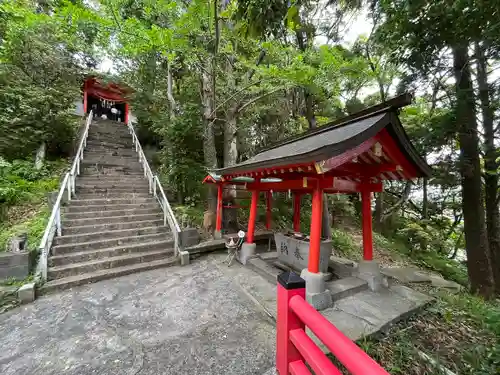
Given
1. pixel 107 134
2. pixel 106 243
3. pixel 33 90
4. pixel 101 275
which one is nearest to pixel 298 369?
pixel 101 275

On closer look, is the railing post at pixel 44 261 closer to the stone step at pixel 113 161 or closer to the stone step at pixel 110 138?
the stone step at pixel 113 161

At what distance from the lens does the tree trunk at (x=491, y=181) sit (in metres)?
5.33

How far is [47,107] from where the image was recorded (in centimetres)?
797

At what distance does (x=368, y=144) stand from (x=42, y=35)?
43.5 feet

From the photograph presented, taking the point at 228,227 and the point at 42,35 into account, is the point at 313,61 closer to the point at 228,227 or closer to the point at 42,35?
the point at 228,227

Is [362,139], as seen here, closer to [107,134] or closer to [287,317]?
[287,317]

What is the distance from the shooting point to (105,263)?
4.94 meters

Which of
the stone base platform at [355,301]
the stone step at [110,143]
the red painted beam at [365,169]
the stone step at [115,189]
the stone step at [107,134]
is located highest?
the stone step at [107,134]

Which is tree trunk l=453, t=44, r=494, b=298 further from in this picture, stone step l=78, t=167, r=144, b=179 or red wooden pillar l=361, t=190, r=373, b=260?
stone step l=78, t=167, r=144, b=179

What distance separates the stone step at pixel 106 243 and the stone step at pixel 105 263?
1.42 feet

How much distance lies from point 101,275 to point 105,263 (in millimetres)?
356

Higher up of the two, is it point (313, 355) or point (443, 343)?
point (313, 355)

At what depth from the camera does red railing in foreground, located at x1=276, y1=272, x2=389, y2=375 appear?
141 centimetres

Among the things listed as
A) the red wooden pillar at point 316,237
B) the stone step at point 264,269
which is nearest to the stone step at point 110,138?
the stone step at point 264,269
